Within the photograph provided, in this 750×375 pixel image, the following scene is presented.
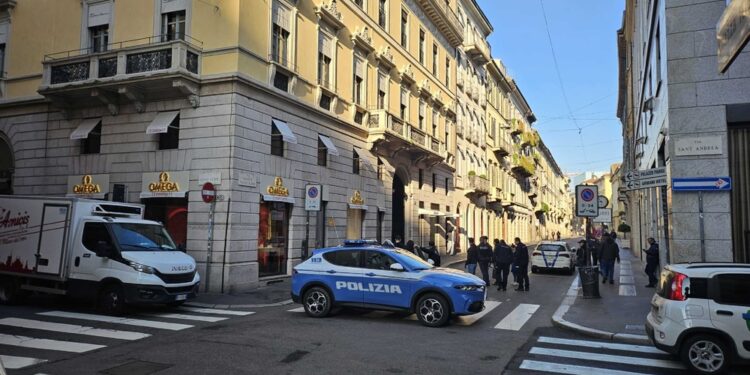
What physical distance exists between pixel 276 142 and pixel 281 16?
4.59 metres

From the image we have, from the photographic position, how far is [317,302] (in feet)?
38.6

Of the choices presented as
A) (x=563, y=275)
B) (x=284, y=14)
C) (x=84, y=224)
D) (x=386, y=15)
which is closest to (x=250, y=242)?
(x=84, y=224)

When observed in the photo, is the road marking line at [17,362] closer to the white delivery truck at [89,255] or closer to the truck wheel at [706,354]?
the white delivery truck at [89,255]

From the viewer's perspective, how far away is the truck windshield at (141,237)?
40.0ft

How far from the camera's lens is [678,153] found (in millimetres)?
11781

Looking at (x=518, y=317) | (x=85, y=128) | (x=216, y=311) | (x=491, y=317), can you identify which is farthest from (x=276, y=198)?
(x=518, y=317)

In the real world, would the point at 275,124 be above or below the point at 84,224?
above

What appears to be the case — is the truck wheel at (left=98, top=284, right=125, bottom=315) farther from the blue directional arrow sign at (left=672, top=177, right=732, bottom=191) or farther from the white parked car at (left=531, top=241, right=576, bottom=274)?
the white parked car at (left=531, top=241, right=576, bottom=274)

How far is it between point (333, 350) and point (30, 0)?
832 inches

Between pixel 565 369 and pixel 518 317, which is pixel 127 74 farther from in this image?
pixel 565 369

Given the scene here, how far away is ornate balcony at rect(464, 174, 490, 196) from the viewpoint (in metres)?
41.5

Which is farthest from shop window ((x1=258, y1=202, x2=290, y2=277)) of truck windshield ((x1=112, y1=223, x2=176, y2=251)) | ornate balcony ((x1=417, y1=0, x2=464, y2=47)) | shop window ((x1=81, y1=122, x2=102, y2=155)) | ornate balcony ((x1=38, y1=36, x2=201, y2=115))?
ornate balcony ((x1=417, y1=0, x2=464, y2=47))

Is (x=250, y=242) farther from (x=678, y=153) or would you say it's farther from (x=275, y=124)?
(x=678, y=153)

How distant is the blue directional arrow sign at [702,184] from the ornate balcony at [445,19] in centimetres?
2397
